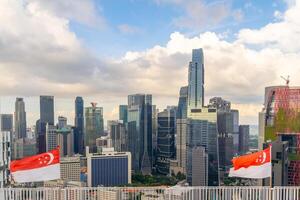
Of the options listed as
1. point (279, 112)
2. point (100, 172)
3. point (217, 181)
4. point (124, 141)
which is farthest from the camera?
point (124, 141)

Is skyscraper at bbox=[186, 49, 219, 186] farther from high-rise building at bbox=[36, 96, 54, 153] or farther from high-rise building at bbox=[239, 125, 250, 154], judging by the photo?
high-rise building at bbox=[36, 96, 54, 153]

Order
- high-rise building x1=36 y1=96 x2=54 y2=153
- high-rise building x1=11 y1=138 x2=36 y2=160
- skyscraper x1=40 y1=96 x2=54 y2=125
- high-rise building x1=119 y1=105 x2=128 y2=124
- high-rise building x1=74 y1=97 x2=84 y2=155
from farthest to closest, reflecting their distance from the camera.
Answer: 1. high-rise building x1=119 y1=105 x2=128 y2=124
2. skyscraper x1=40 y1=96 x2=54 y2=125
3. high-rise building x1=36 y1=96 x2=54 y2=153
4. high-rise building x1=74 y1=97 x2=84 y2=155
5. high-rise building x1=11 y1=138 x2=36 y2=160

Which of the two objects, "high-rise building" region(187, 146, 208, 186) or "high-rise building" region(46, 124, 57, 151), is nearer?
"high-rise building" region(46, 124, 57, 151)

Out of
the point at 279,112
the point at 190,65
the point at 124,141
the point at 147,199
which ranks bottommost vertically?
the point at 124,141

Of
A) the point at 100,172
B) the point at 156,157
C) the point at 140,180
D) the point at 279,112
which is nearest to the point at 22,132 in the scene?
the point at 100,172

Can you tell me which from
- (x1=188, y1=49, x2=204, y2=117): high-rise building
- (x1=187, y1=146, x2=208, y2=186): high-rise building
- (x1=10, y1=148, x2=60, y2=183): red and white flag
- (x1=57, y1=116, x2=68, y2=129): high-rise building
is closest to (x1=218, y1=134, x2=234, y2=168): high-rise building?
(x1=187, y1=146, x2=208, y2=186): high-rise building

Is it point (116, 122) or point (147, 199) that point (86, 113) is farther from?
point (147, 199)

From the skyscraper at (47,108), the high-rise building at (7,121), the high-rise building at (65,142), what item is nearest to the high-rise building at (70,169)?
the high-rise building at (65,142)
